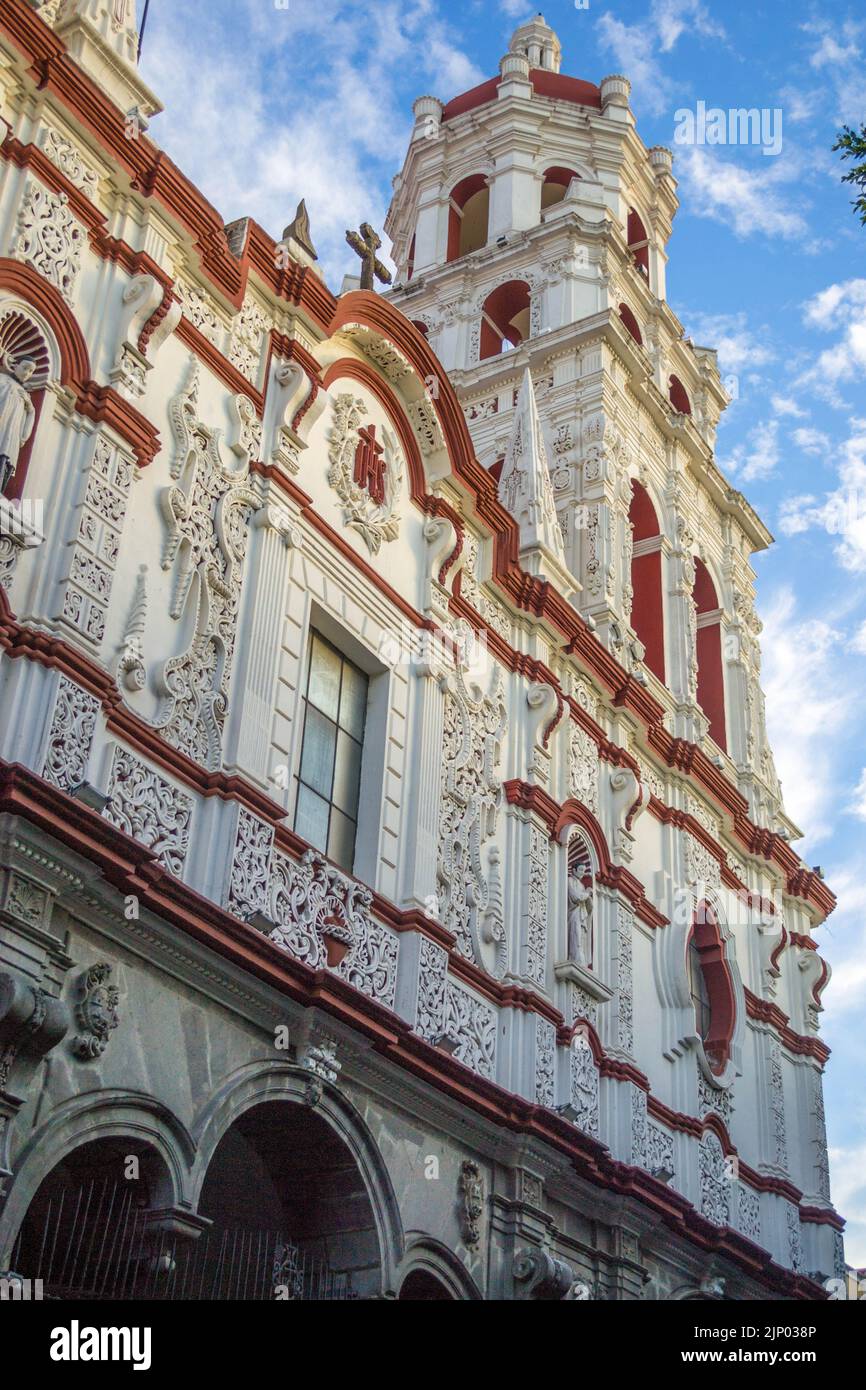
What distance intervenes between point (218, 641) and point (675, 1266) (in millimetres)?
7703

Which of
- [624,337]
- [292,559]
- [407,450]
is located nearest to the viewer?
[292,559]

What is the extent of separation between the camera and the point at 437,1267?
12.3 m

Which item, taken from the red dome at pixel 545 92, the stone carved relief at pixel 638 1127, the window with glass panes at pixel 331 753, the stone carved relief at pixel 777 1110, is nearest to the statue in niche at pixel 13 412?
the window with glass panes at pixel 331 753

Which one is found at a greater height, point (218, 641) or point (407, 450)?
point (407, 450)

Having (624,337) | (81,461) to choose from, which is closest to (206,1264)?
(81,461)

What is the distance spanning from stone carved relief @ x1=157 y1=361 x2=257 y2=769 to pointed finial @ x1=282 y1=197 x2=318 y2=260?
233 centimetres

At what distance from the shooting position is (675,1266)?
51.8 feet

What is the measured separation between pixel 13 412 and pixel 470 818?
18.6ft

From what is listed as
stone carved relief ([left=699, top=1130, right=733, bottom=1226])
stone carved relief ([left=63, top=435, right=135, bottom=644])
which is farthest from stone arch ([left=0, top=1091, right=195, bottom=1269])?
stone carved relief ([left=699, top=1130, right=733, bottom=1226])

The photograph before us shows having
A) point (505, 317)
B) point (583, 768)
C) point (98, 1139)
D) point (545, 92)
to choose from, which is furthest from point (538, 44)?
point (98, 1139)

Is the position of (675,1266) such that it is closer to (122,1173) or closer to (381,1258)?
(381,1258)

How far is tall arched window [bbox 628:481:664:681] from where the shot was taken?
68.5 feet

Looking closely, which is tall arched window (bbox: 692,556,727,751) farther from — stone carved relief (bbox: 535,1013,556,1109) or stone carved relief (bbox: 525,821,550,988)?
stone carved relief (bbox: 535,1013,556,1109)

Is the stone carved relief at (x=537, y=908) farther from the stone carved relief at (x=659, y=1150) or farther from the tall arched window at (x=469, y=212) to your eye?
the tall arched window at (x=469, y=212)
